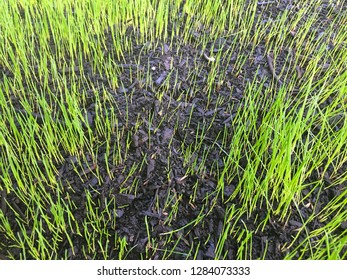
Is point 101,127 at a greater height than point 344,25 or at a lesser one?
lesser

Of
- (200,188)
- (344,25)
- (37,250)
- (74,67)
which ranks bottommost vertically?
(37,250)

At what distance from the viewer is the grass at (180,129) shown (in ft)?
3.66

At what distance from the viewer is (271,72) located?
1.67m

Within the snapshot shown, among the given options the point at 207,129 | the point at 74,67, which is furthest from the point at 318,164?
the point at 74,67

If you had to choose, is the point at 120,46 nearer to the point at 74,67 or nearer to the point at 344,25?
the point at 74,67

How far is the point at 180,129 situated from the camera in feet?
4.69

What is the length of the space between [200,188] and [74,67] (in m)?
0.90

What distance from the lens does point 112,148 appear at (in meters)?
1.34

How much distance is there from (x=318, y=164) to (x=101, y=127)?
909 millimetres

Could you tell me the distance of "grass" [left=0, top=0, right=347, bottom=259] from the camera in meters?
1.12

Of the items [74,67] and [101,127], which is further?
[74,67]
